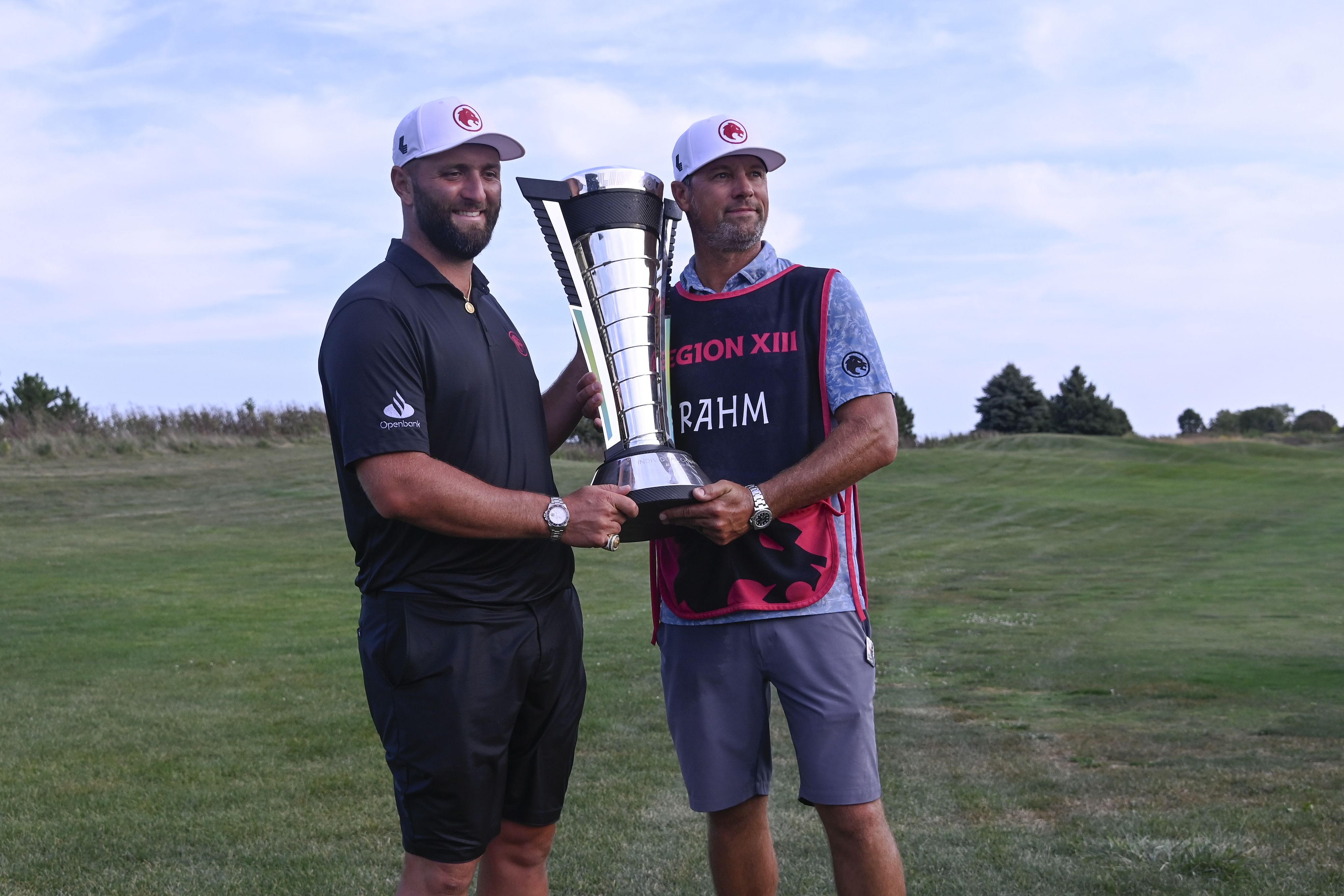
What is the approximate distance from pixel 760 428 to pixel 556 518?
745 mm

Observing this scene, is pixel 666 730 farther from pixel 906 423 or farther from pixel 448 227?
pixel 906 423

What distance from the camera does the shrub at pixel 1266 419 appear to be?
67.3m

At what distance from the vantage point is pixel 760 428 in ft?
11.7

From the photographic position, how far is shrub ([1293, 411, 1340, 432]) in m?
63.8

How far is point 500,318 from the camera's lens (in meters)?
3.56

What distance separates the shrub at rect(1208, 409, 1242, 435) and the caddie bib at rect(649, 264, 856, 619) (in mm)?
69811

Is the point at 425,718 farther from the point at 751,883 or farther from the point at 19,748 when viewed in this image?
the point at 19,748

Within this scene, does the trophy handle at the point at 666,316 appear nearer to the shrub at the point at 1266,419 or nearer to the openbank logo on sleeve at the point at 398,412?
the openbank logo on sleeve at the point at 398,412

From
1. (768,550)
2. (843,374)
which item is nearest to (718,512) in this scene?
(768,550)

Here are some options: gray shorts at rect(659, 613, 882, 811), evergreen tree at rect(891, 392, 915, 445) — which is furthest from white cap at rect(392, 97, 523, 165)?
evergreen tree at rect(891, 392, 915, 445)

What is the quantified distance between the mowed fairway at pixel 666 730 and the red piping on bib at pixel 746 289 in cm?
243

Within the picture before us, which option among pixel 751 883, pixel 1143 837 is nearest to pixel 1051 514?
pixel 1143 837

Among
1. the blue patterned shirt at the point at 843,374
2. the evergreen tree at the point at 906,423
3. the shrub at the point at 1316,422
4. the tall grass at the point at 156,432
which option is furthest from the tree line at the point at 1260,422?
the blue patterned shirt at the point at 843,374

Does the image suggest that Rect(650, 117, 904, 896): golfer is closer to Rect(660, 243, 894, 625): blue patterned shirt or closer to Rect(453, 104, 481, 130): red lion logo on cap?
Rect(660, 243, 894, 625): blue patterned shirt
